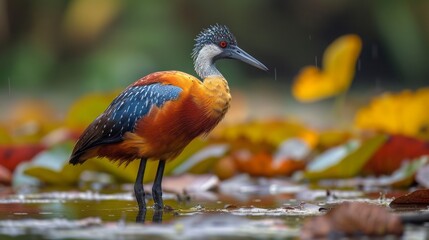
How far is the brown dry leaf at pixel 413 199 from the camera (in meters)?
4.60

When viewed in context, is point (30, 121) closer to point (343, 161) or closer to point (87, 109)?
point (87, 109)

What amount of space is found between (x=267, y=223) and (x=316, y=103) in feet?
32.4

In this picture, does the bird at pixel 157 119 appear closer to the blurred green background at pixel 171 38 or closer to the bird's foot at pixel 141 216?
the bird's foot at pixel 141 216

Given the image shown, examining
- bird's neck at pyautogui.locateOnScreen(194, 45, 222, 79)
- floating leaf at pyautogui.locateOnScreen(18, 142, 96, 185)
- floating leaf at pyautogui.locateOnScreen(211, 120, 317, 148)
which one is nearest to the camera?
bird's neck at pyautogui.locateOnScreen(194, 45, 222, 79)

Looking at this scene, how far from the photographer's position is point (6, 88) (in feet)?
46.2

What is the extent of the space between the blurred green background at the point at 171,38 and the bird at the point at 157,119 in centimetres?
723

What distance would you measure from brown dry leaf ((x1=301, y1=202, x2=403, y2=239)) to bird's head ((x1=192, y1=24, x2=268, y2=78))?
179cm

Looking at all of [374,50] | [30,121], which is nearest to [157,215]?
[30,121]

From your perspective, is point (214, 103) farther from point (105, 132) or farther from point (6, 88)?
point (6, 88)

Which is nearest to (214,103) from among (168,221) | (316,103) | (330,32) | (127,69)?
(168,221)

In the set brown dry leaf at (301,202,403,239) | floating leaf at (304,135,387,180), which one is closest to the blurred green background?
floating leaf at (304,135,387,180)

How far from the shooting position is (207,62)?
5324mm

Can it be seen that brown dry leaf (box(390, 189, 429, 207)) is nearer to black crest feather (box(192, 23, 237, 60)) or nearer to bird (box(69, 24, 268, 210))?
bird (box(69, 24, 268, 210))

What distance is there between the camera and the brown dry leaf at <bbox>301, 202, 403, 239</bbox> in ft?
11.7
